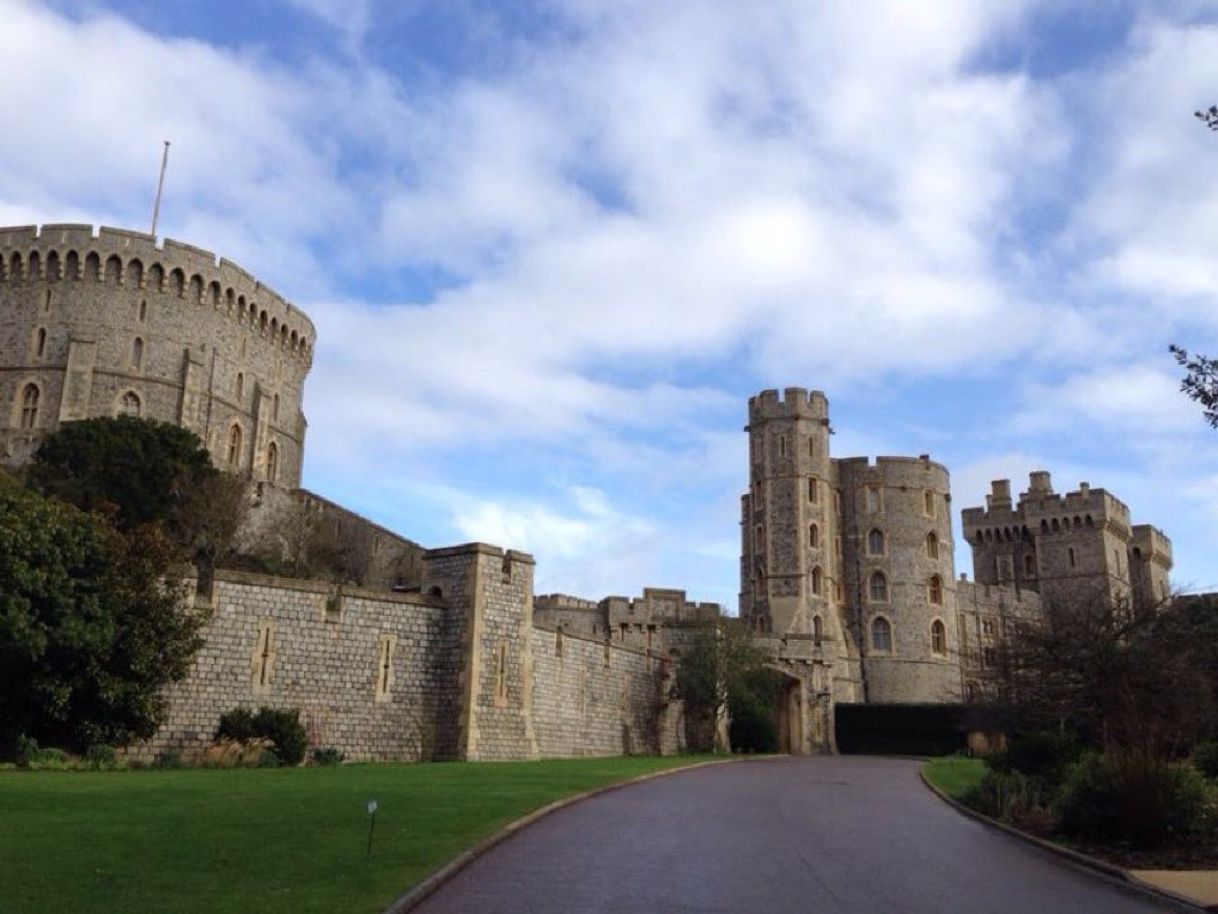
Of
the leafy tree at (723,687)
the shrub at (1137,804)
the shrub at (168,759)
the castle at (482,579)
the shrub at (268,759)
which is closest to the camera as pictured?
the shrub at (1137,804)

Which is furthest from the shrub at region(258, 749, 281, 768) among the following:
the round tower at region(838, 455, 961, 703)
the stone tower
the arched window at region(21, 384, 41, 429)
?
the stone tower

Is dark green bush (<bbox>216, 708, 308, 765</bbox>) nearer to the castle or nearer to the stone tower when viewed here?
the castle

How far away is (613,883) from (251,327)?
1974 inches

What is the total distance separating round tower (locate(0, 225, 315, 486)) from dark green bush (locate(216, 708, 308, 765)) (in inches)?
1136

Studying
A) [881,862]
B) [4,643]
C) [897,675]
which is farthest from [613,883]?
[897,675]

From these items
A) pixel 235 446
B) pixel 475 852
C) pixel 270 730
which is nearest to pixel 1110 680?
pixel 475 852

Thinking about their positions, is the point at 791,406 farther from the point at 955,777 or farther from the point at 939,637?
the point at 955,777

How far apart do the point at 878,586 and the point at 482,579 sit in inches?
1614

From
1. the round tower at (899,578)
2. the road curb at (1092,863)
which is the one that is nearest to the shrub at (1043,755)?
the road curb at (1092,863)

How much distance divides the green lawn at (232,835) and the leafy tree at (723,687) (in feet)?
67.2

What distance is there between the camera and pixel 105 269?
5169cm

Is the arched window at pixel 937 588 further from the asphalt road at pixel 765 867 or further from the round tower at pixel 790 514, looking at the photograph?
the asphalt road at pixel 765 867

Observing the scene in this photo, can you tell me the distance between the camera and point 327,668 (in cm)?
2675

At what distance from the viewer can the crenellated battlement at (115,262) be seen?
51469 millimetres
